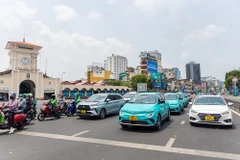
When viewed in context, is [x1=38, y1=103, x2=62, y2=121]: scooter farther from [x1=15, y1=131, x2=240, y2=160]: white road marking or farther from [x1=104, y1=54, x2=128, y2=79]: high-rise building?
[x1=104, y1=54, x2=128, y2=79]: high-rise building

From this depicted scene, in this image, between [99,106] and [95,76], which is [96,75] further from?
[99,106]

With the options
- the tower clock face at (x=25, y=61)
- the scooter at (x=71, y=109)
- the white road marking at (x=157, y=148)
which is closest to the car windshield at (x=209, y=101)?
the white road marking at (x=157, y=148)

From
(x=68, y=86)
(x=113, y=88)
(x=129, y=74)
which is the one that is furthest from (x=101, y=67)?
(x=68, y=86)

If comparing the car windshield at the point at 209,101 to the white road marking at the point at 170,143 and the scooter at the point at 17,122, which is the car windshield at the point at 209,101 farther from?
the scooter at the point at 17,122

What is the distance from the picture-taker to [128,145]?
514 cm

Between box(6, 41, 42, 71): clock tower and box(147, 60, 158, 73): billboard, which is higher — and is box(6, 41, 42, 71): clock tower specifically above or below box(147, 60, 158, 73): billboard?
above

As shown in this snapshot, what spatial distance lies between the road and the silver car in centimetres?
347

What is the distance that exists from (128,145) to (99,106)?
5360 mm

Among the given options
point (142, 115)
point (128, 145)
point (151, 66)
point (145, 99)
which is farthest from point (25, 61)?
point (128, 145)

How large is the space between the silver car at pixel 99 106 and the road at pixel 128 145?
347 cm

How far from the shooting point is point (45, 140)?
5.80m

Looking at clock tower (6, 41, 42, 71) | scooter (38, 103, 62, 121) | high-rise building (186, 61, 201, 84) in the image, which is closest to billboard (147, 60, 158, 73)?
scooter (38, 103, 62, 121)

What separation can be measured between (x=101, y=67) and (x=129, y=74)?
71.6 feet

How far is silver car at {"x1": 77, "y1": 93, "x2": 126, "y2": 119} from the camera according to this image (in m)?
10.0
